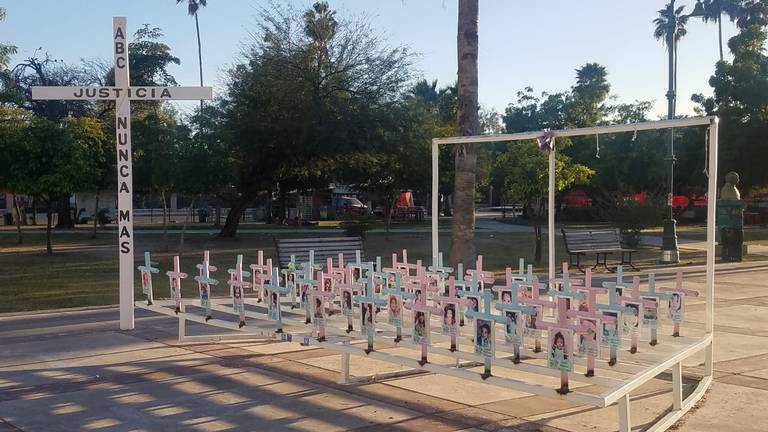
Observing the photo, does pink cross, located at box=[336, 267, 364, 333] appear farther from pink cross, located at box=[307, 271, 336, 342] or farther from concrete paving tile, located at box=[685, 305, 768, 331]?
concrete paving tile, located at box=[685, 305, 768, 331]

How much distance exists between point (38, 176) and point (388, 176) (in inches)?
530

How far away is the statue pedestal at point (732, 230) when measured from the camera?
68.1 feet

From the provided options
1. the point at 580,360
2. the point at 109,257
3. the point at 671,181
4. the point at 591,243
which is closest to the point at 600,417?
the point at 580,360

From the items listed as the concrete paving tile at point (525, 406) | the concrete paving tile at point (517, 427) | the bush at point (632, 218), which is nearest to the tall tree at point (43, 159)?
the bush at point (632, 218)

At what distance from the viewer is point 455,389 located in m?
7.26

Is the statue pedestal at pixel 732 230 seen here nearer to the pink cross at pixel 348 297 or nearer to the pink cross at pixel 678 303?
the pink cross at pixel 678 303

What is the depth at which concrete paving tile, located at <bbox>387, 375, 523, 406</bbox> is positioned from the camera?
22.7ft

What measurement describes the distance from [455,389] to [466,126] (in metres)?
7.72

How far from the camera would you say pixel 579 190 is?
5753cm

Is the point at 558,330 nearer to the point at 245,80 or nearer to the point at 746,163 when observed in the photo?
the point at 245,80

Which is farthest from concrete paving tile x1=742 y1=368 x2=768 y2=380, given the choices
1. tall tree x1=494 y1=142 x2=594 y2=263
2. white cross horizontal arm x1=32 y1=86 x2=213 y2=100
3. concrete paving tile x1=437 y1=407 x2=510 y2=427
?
tall tree x1=494 y1=142 x2=594 y2=263

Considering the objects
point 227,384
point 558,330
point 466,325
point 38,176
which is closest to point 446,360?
point 466,325

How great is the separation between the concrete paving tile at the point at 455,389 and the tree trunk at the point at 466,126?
6.73 metres

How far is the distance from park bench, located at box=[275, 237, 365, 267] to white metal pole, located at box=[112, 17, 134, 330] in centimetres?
315
